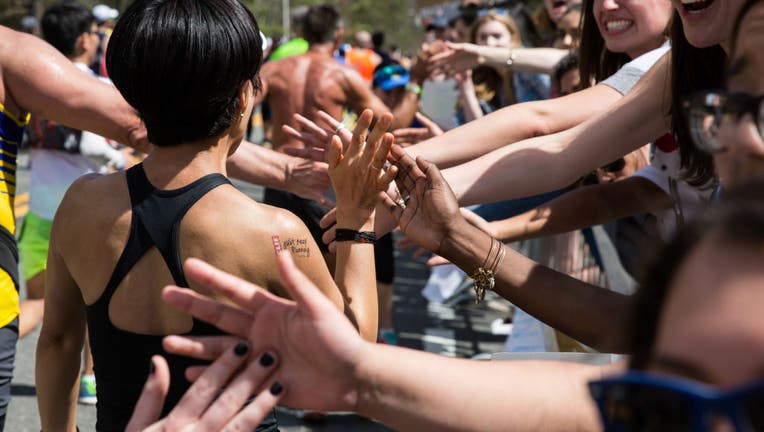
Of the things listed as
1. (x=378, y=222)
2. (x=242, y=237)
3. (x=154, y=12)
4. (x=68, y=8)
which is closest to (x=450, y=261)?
(x=378, y=222)

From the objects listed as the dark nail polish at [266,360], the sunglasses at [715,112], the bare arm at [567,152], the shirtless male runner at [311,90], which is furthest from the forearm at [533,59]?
the dark nail polish at [266,360]

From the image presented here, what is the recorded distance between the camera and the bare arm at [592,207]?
136 inches

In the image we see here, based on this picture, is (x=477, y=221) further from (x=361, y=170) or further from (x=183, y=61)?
(x=183, y=61)

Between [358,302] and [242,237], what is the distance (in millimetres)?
345

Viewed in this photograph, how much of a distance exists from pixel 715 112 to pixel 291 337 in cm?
72

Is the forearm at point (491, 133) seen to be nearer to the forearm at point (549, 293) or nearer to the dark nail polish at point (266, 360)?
the forearm at point (549, 293)

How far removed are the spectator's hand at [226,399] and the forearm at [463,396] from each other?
0.15 meters

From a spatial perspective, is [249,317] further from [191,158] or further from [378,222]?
[378,222]

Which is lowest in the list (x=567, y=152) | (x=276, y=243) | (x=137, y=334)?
(x=137, y=334)

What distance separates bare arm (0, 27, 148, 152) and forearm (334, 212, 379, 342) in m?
0.84

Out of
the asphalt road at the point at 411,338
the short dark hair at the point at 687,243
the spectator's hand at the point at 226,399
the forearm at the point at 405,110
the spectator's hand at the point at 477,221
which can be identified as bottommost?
the asphalt road at the point at 411,338

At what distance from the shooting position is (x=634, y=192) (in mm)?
3498

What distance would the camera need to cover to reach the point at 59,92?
110 inches

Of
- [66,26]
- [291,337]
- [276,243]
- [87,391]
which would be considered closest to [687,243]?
[291,337]
